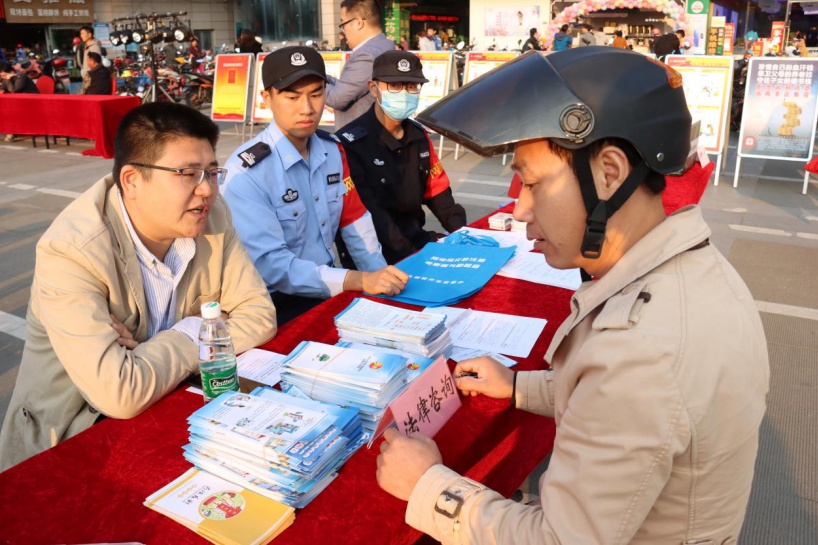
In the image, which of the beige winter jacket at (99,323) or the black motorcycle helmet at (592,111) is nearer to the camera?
Answer: the black motorcycle helmet at (592,111)

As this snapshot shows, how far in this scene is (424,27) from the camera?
108ft

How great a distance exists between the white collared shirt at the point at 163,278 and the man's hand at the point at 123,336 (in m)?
0.12

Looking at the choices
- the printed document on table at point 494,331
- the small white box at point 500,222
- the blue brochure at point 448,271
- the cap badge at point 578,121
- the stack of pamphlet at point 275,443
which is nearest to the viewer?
the cap badge at point 578,121

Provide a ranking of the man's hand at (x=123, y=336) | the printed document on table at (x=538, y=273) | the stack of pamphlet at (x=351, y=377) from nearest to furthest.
Answer: the stack of pamphlet at (x=351, y=377) < the man's hand at (x=123, y=336) < the printed document on table at (x=538, y=273)

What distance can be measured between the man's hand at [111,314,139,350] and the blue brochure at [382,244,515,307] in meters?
0.87

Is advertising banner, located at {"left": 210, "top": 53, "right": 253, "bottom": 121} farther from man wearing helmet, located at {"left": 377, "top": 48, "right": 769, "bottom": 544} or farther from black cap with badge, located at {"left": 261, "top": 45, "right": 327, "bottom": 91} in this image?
man wearing helmet, located at {"left": 377, "top": 48, "right": 769, "bottom": 544}

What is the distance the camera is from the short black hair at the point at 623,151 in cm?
115

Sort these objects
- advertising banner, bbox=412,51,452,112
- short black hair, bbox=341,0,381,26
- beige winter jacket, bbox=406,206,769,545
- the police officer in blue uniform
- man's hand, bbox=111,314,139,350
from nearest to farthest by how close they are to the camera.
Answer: beige winter jacket, bbox=406,206,769,545 → man's hand, bbox=111,314,139,350 → the police officer in blue uniform → short black hair, bbox=341,0,381,26 → advertising banner, bbox=412,51,452,112

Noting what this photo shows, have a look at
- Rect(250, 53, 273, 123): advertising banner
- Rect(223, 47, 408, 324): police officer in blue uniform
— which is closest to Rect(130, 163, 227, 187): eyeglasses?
Rect(223, 47, 408, 324): police officer in blue uniform

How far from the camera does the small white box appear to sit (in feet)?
10.3

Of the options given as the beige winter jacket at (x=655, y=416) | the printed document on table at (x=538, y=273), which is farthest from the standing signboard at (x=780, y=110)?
the beige winter jacket at (x=655, y=416)

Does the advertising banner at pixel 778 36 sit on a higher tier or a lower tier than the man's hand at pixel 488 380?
higher

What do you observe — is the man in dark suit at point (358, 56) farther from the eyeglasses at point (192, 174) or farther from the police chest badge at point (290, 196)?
the eyeglasses at point (192, 174)

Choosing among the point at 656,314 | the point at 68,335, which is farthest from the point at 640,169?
the point at 68,335
